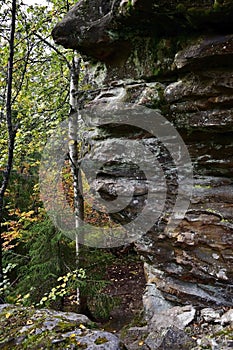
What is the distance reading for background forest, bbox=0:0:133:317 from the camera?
5.54 meters

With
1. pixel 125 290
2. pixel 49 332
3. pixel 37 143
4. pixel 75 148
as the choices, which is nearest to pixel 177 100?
pixel 49 332

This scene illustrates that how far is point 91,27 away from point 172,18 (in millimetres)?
1221

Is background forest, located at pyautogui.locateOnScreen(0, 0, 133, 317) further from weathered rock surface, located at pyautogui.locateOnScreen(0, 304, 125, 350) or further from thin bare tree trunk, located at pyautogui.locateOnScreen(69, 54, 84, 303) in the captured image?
weathered rock surface, located at pyautogui.locateOnScreen(0, 304, 125, 350)

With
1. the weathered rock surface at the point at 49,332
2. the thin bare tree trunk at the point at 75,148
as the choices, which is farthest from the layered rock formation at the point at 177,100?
the thin bare tree trunk at the point at 75,148

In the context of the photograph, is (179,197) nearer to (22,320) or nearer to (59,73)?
(22,320)

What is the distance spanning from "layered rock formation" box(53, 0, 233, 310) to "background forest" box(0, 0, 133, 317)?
5.34 feet

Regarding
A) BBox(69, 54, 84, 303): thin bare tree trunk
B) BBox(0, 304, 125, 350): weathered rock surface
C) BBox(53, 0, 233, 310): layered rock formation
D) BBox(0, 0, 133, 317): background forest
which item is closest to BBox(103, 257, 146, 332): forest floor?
BBox(0, 0, 133, 317): background forest

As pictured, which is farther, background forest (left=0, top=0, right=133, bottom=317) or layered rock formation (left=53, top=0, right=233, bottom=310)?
background forest (left=0, top=0, right=133, bottom=317)

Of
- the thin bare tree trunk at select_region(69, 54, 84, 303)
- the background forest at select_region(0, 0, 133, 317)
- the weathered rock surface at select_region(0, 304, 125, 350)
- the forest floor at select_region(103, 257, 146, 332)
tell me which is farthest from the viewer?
the forest floor at select_region(103, 257, 146, 332)

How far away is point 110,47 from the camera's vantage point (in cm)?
396

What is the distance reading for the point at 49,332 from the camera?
9.82 feet

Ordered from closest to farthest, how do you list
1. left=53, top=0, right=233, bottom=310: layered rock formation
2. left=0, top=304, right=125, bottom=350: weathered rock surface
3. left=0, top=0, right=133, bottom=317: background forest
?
1. left=0, top=304, right=125, bottom=350: weathered rock surface
2. left=53, top=0, right=233, bottom=310: layered rock formation
3. left=0, top=0, right=133, bottom=317: background forest

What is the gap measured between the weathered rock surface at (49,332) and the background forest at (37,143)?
3.95 feet

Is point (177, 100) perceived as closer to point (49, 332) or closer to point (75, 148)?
point (49, 332)
